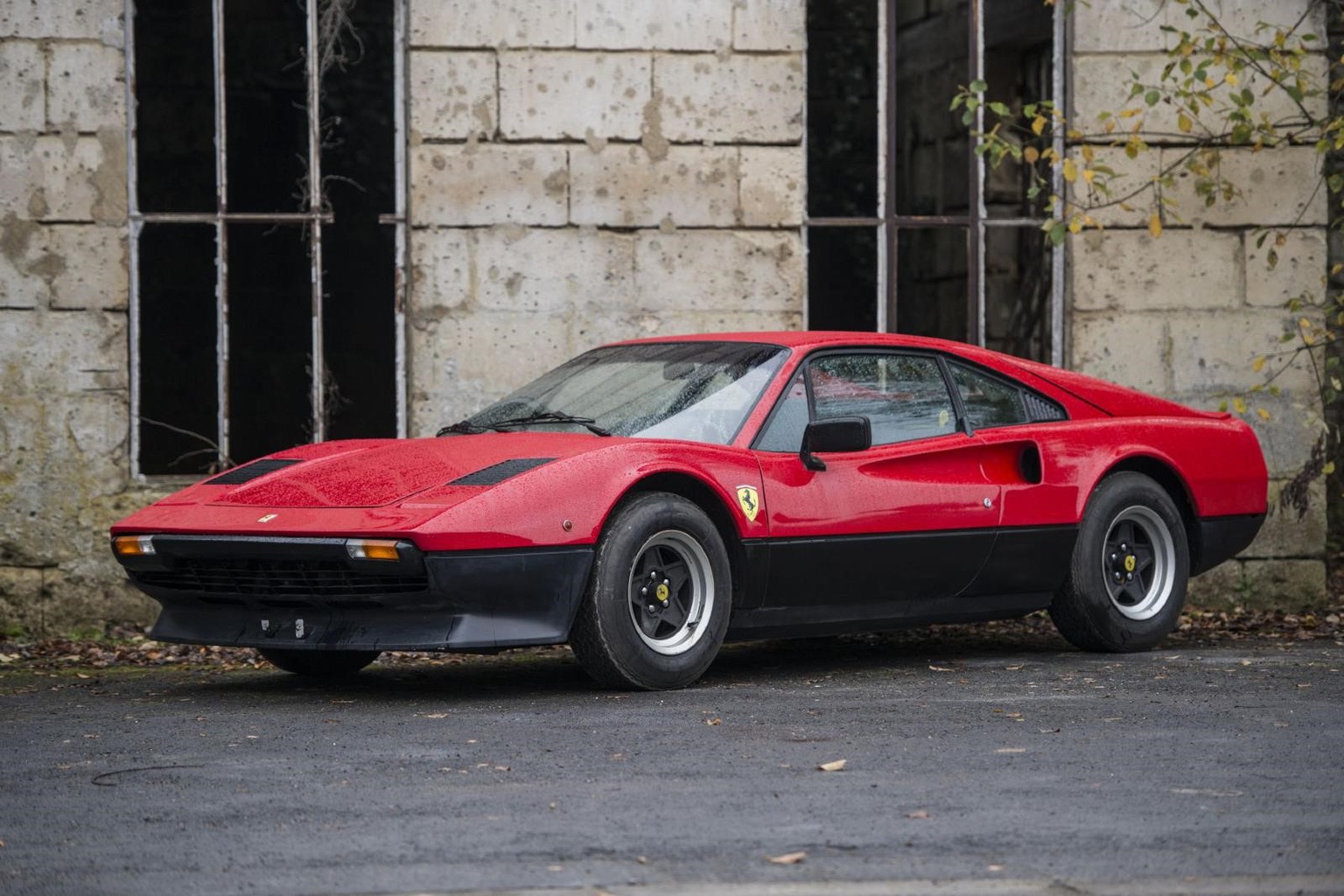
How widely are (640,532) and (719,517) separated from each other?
48 centimetres

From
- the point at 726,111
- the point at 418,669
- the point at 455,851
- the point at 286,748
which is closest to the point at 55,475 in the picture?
the point at 418,669

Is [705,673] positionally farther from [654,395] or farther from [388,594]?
[388,594]

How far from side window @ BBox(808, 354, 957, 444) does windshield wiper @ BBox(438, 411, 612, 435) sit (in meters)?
0.86

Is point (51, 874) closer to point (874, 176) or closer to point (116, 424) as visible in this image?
point (116, 424)

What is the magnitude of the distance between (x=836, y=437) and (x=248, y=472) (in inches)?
83.8

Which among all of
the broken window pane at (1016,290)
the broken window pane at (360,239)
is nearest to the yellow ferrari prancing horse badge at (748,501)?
the broken window pane at (360,239)

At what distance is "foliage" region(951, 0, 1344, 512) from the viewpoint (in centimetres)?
1016

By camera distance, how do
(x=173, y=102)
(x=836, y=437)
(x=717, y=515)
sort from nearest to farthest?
(x=717, y=515)
(x=836, y=437)
(x=173, y=102)

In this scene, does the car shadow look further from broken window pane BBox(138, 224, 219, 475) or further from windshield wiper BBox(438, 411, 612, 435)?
broken window pane BBox(138, 224, 219, 475)

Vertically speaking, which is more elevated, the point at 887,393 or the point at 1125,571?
the point at 887,393

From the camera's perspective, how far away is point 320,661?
7.38 metres

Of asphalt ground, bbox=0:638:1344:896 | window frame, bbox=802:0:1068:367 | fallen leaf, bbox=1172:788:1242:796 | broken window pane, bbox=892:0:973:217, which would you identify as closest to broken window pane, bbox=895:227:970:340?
window frame, bbox=802:0:1068:367

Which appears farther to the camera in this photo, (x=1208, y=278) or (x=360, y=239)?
(x=360, y=239)

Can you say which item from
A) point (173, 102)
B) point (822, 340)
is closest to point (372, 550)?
point (822, 340)
